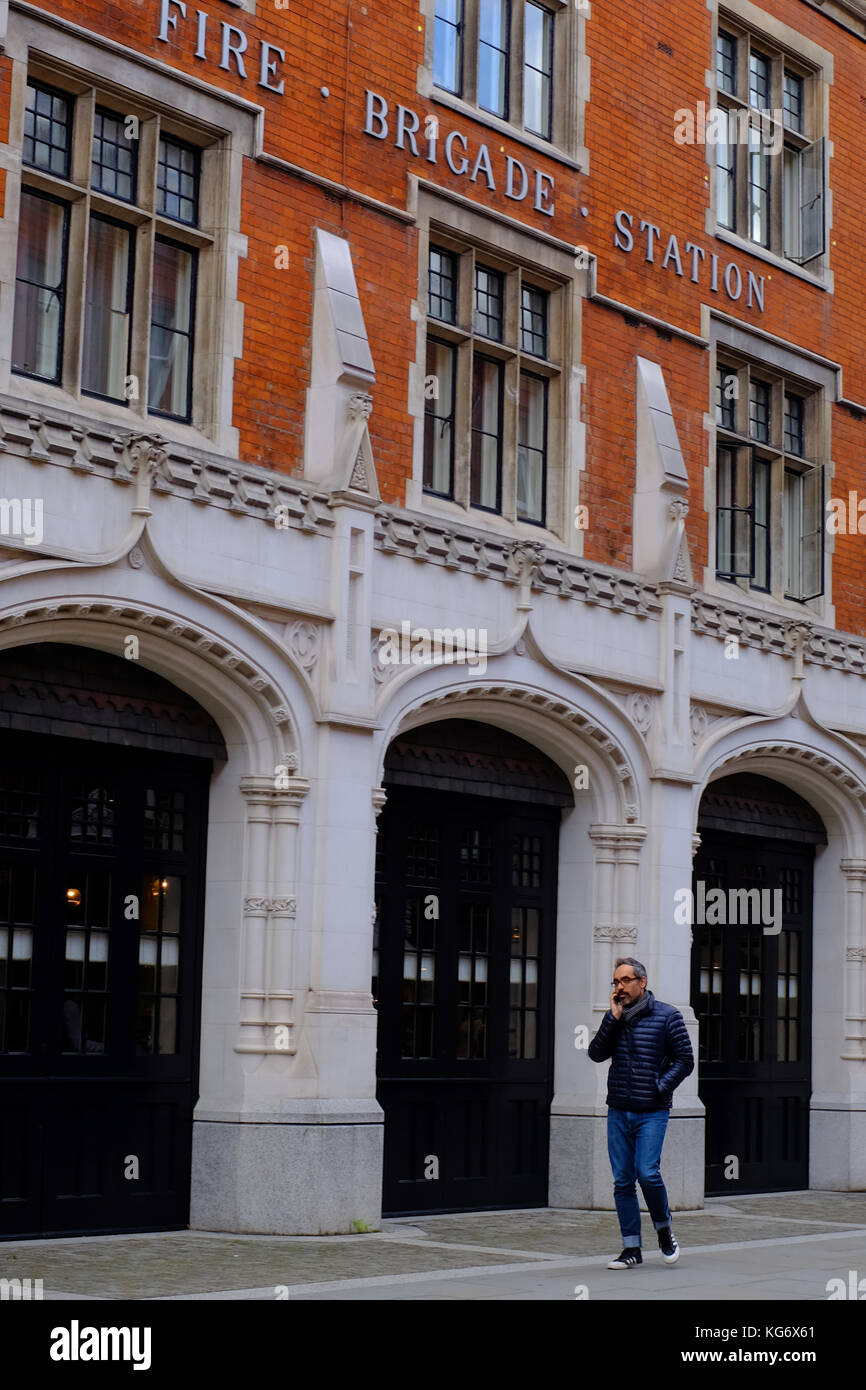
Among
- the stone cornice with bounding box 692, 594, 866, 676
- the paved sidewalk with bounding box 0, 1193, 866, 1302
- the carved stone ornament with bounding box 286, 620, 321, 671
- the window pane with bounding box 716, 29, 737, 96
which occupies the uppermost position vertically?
the window pane with bounding box 716, 29, 737, 96

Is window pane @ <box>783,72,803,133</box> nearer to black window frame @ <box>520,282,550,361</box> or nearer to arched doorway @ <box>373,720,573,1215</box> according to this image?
black window frame @ <box>520,282,550,361</box>

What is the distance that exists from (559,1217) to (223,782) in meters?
4.77

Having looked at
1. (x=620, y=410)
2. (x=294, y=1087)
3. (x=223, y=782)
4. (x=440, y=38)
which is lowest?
Result: (x=294, y=1087)

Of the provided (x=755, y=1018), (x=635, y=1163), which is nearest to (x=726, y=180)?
(x=755, y=1018)

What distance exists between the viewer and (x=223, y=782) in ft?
47.7

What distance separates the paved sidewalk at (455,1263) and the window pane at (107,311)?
19.3 ft

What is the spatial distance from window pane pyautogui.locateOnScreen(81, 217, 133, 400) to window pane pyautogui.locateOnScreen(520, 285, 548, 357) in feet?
14.5

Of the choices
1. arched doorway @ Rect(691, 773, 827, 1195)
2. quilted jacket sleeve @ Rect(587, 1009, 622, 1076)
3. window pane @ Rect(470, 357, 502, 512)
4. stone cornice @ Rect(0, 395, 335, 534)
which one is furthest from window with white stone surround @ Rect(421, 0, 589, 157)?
quilted jacket sleeve @ Rect(587, 1009, 622, 1076)

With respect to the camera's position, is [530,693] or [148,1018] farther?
[530,693]

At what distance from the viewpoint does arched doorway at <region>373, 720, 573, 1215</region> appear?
15.8 metres

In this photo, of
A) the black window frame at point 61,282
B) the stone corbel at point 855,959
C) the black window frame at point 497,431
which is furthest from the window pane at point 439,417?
the stone corbel at point 855,959

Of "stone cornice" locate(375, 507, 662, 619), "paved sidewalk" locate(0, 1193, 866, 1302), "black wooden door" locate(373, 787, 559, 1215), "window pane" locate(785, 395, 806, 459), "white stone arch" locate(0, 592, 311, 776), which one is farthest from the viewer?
"window pane" locate(785, 395, 806, 459)

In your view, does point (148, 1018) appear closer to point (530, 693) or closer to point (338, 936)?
point (338, 936)
